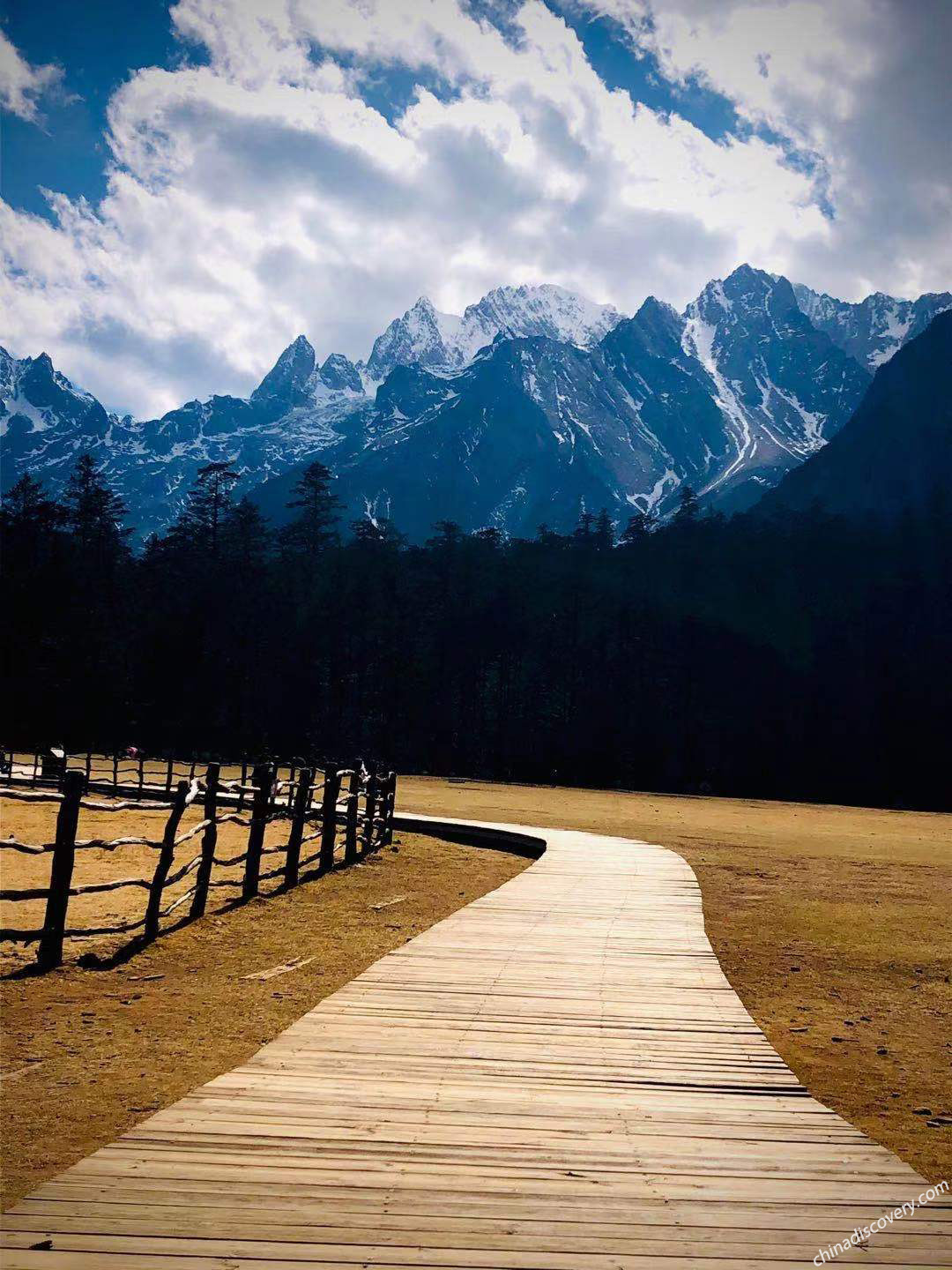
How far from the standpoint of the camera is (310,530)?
A: 4220 inches

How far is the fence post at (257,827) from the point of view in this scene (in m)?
14.5

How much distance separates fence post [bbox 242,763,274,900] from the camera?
47.4 ft

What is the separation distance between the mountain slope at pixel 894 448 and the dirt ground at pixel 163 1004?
135686 millimetres

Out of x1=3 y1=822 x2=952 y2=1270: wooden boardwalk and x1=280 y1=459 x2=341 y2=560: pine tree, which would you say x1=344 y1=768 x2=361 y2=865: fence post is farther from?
x1=280 y1=459 x2=341 y2=560: pine tree

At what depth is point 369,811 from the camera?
20.4m

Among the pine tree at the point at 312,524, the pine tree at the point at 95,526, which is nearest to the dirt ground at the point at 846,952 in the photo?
the pine tree at the point at 95,526

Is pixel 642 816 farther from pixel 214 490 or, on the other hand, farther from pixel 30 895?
pixel 214 490

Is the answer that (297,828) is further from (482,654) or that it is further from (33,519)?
(33,519)

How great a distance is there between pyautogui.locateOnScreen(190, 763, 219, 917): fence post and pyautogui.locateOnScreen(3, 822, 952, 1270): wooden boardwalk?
6.14 meters

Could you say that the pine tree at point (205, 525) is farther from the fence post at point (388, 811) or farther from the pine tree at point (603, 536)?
the fence post at point (388, 811)

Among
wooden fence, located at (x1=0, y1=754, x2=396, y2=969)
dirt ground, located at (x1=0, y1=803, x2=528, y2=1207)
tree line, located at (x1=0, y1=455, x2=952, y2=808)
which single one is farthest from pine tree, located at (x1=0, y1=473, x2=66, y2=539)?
dirt ground, located at (x1=0, y1=803, x2=528, y2=1207)

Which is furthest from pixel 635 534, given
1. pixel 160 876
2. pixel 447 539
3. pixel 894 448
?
pixel 160 876

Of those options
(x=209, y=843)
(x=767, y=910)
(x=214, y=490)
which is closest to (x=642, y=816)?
(x=767, y=910)

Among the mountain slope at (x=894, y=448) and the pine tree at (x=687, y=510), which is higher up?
the mountain slope at (x=894, y=448)
